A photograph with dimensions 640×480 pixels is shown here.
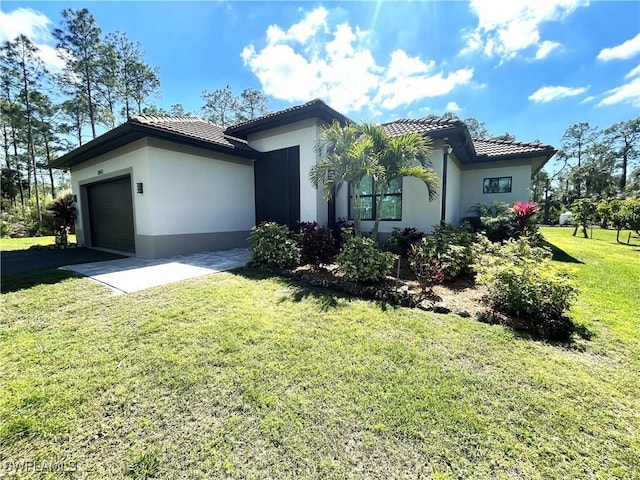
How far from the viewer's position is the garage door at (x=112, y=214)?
9875mm

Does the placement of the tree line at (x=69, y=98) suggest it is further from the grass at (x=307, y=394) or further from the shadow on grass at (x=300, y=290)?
the grass at (x=307, y=394)

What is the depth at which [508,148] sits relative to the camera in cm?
1347

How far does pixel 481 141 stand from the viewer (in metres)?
15.7

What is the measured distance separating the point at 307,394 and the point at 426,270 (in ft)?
13.2

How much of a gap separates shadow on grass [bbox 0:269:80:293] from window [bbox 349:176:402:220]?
884cm

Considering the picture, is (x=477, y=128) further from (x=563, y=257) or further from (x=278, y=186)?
(x=278, y=186)

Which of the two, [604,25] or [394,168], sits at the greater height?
[604,25]

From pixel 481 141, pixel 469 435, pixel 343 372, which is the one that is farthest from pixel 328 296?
pixel 481 141

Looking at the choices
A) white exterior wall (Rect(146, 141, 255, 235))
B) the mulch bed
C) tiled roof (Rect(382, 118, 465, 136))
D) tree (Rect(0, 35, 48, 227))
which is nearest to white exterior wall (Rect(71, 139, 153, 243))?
white exterior wall (Rect(146, 141, 255, 235))

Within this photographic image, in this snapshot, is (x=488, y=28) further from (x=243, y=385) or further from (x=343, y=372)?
(x=243, y=385)

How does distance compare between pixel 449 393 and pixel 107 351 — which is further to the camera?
pixel 107 351

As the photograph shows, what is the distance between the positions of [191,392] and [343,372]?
1.54 m

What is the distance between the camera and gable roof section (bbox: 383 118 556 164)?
328 inches

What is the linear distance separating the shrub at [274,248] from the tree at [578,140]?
5958 cm
